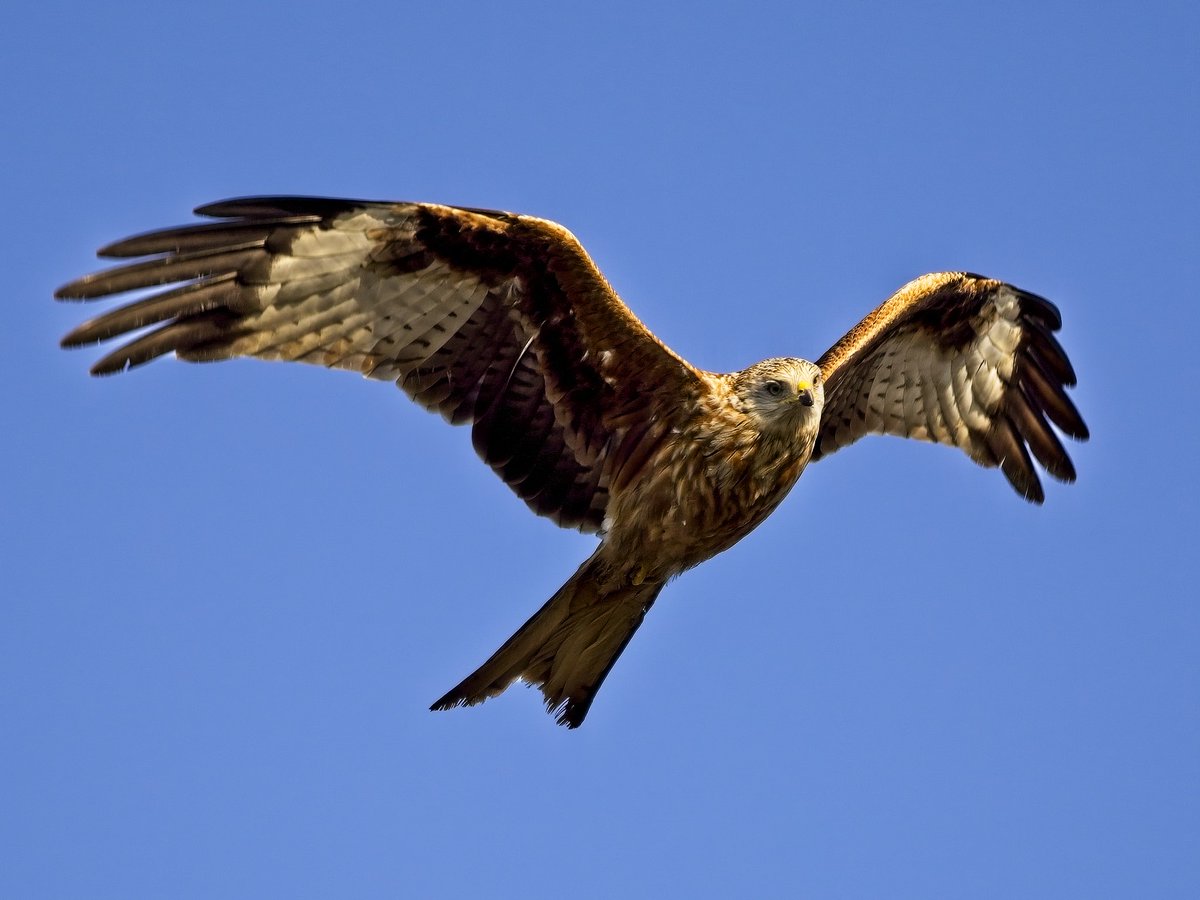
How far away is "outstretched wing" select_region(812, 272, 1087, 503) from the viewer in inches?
396

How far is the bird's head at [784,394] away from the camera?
822cm

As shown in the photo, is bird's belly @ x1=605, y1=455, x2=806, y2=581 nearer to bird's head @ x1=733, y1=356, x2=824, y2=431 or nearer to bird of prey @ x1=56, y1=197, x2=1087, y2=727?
bird of prey @ x1=56, y1=197, x2=1087, y2=727

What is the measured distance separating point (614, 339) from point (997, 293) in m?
2.87

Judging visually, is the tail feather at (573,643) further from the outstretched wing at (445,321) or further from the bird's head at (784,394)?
the bird's head at (784,394)

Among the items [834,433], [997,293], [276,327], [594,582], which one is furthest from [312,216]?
[997,293]

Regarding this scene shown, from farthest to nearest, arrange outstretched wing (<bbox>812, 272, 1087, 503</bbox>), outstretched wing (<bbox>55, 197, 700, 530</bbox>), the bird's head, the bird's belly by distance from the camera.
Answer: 1. outstretched wing (<bbox>812, 272, 1087, 503</bbox>)
2. the bird's belly
3. the bird's head
4. outstretched wing (<bbox>55, 197, 700, 530</bbox>)

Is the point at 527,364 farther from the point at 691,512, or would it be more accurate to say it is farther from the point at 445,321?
the point at 691,512

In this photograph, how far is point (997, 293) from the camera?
1000cm

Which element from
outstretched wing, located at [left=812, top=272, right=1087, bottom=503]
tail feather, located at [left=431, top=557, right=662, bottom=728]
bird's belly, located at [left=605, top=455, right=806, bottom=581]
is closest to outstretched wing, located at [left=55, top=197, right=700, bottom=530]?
bird's belly, located at [left=605, top=455, right=806, bottom=581]

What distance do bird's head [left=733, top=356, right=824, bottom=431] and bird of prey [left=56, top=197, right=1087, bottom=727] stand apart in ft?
0.03

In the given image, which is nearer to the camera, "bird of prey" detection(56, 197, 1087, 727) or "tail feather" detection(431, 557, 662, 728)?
"bird of prey" detection(56, 197, 1087, 727)

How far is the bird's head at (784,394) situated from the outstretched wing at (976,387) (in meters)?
1.67

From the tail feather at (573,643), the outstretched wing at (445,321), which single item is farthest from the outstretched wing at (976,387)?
the tail feather at (573,643)

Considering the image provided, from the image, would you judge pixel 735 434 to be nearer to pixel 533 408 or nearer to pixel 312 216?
pixel 533 408
